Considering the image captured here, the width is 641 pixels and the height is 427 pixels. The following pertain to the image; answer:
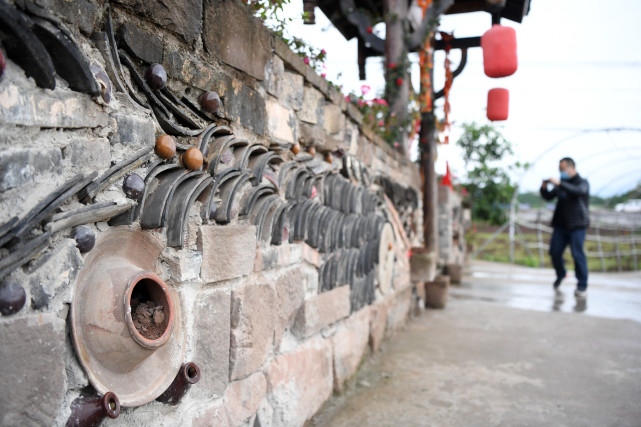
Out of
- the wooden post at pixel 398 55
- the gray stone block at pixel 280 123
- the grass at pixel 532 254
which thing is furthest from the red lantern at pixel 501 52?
the grass at pixel 532 254

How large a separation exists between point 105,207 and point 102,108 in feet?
0.71

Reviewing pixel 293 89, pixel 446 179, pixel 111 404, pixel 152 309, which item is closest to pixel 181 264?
pixel 152 309

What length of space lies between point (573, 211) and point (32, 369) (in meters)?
5.44

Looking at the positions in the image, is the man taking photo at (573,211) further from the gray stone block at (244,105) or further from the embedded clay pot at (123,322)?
the embedded clay pot at (123,322)

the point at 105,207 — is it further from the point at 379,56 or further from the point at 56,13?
the point at 379,56

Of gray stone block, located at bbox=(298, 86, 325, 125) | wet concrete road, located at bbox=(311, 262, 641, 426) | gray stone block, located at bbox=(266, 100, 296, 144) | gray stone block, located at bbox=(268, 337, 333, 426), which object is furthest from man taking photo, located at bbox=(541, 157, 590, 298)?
gray stone block, located at bbox=(266, 100, 296, 144)

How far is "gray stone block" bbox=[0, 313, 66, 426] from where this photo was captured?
86 cm

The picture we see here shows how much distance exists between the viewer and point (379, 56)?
5.73m

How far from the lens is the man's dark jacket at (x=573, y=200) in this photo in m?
5.21

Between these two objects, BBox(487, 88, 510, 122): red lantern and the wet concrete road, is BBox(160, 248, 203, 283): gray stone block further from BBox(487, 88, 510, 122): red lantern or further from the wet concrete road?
BBox(487, 88, 510, 122): red lantern

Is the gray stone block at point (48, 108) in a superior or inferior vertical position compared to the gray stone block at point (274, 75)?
inferior

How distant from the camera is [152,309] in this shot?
1.24 metres

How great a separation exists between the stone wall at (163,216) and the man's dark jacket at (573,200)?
380 cm

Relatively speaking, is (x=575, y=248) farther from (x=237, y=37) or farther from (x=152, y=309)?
(x=152, y=309)
